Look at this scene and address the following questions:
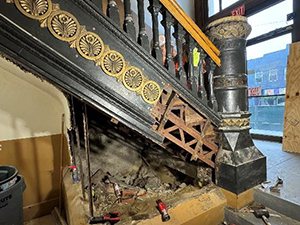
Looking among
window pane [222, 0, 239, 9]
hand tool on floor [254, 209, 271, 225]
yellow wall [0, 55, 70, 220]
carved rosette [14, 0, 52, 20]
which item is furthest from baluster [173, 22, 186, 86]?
window pane [222, 0, 239, 9]

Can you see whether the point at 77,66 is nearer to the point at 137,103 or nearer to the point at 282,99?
the point at 137,103

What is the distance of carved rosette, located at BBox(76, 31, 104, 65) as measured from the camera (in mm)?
922

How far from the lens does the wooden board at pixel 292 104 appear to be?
2371 millimetres

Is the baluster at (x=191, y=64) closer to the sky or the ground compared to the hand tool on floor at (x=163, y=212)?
closer to the sky

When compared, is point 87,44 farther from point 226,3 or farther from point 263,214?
point 226,3

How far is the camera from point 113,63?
1026 mm

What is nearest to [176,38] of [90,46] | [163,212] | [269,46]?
[90,46]

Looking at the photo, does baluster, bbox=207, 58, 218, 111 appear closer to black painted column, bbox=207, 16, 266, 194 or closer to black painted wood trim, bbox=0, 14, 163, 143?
black painted column, bbox=207, 16, 266, 194

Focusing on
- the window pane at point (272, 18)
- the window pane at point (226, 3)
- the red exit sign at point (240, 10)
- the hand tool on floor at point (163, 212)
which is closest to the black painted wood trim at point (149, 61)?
the hand tool on floor at point (163, 212)

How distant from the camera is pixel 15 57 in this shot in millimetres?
808

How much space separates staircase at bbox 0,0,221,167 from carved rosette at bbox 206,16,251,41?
13 cm

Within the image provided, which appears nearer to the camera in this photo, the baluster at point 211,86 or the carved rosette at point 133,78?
the carved rosette at point 133,78

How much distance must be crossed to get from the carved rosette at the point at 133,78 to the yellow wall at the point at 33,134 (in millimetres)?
1341

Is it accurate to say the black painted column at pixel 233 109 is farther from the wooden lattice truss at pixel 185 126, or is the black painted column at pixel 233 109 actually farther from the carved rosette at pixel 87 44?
the carved rosette at pixel 87 44
